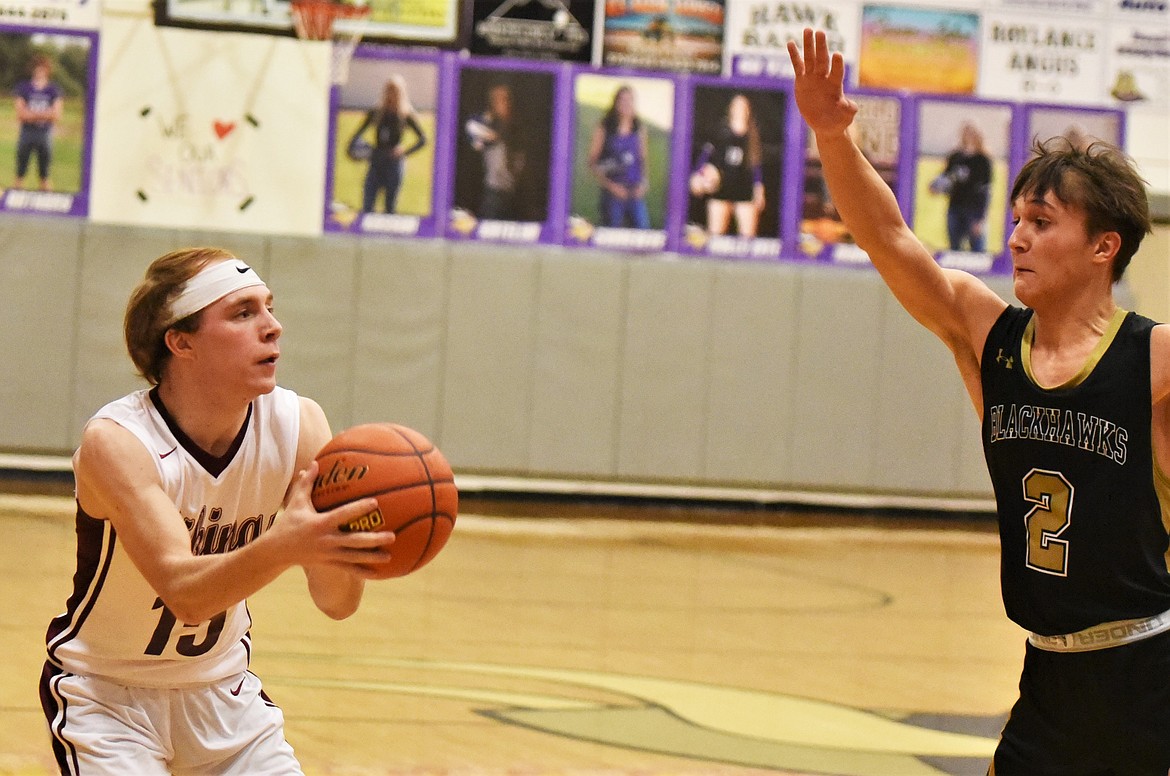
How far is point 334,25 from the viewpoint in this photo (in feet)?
38.6

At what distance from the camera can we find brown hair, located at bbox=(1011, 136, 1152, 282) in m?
2.99

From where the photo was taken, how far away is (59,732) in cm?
284

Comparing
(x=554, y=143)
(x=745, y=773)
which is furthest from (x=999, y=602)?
(x=554, y=143)

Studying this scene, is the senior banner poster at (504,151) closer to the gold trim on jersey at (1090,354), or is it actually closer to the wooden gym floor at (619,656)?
the wooden gym floor at (619,656)

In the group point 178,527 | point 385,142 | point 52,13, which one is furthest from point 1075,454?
point 52,13

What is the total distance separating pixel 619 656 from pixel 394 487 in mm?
4115

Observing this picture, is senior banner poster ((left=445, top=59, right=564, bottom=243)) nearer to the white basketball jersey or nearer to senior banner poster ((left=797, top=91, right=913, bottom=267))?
senior banner poster ((left=797, top=91, right=913, bottom=267))

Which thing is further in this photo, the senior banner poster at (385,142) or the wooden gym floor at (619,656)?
the senior banner poster at (385,142)

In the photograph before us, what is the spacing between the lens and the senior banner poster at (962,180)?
41.1ft

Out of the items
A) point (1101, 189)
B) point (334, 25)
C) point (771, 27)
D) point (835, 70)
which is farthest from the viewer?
point (771, 27)

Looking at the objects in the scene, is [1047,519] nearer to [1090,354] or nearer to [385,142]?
[1090,354]

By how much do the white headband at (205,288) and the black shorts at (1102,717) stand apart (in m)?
1.72

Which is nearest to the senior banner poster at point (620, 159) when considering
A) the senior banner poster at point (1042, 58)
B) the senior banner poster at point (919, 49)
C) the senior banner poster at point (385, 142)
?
the senior banner poster at point (385, 142)

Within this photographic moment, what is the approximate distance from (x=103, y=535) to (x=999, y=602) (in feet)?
22.2
